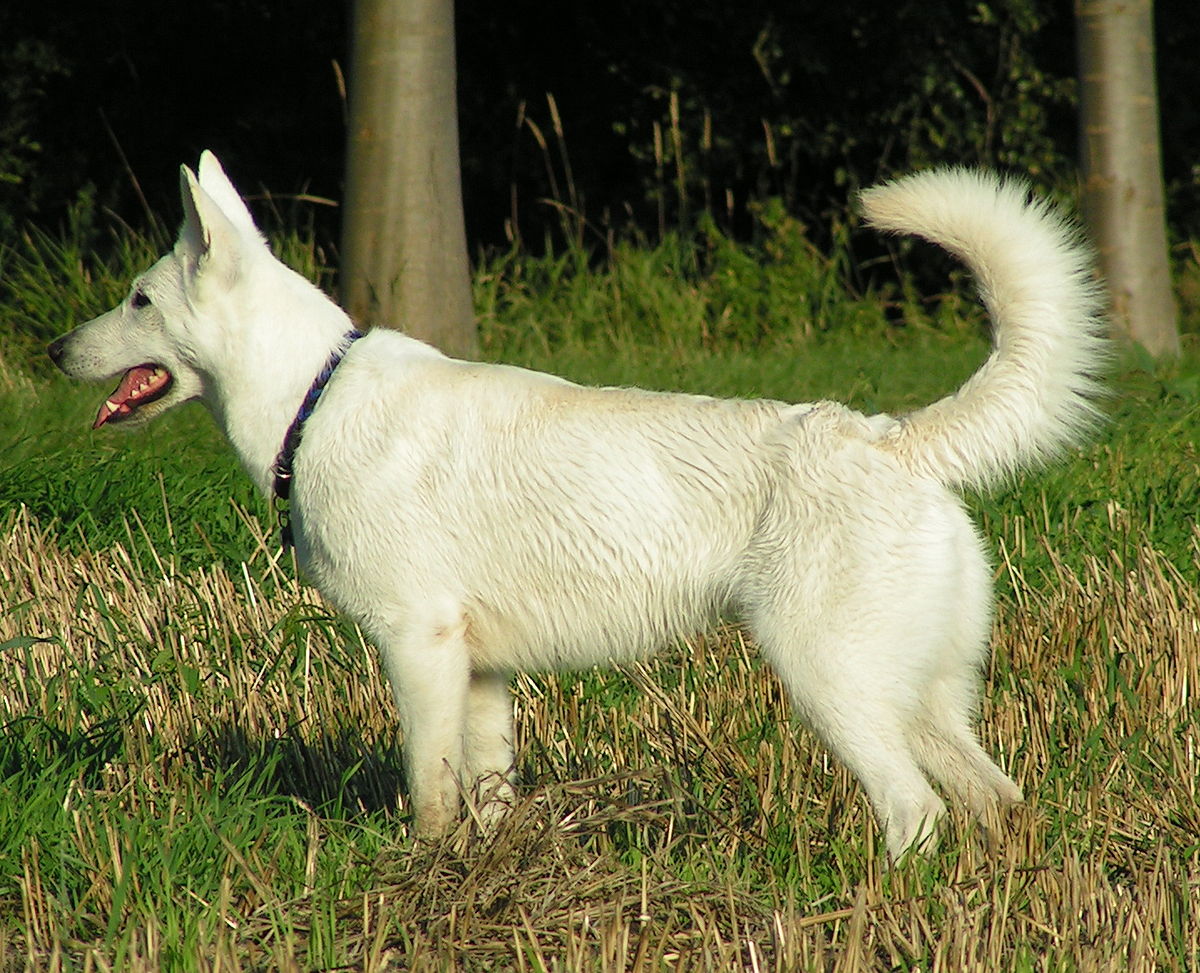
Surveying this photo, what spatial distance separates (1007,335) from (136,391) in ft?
7.30

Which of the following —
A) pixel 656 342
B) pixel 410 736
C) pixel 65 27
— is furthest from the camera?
pixel 65 27

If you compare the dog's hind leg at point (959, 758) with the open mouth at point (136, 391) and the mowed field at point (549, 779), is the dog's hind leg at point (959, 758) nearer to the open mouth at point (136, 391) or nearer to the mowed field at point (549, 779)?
the mowed field at point (549, 779)

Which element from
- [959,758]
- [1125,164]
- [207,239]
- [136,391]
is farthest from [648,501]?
[1125,164]

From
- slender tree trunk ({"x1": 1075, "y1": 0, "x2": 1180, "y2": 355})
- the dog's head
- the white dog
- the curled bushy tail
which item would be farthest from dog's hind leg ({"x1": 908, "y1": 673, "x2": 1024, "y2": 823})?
slender tree trunk ({"x1": 1075, "y1": 0, "x2": 1180, "y2": 355})

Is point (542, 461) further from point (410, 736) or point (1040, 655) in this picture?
point (1040, 655)

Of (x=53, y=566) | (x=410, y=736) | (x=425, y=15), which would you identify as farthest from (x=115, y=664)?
(x=425, y=15)

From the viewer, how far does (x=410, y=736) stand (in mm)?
3543

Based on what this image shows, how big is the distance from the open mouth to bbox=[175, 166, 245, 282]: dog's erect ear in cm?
31

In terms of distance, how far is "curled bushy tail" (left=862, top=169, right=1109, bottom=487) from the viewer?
132 inches

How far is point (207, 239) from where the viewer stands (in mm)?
3678

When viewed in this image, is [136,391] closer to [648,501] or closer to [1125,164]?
[648,501]

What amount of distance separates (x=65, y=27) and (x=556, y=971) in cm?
1120

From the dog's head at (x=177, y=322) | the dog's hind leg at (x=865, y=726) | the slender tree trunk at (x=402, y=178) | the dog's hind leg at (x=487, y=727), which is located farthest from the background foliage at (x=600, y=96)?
the dog's hind leg at (x=865, y=726)

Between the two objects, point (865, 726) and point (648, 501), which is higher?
point (648, 501)
